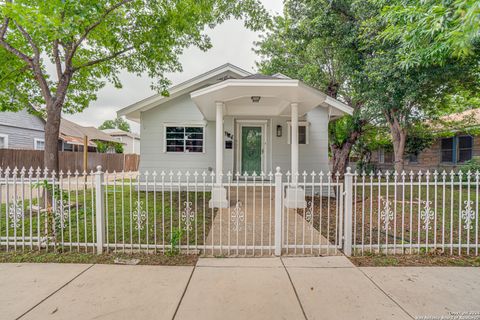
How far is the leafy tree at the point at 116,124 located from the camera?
74.5 metres

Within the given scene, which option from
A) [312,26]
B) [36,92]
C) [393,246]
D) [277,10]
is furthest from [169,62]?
[277,10]

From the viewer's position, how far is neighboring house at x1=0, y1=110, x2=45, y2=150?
14.6m

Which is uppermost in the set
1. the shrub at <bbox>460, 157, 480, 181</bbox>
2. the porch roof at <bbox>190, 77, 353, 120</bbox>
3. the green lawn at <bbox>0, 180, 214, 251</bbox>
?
the porch roof at <bbox>190, 77, 353, 120</bbox>

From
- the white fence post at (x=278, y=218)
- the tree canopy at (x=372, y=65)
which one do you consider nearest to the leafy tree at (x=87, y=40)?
the tree canopy at (x=372, y=65)

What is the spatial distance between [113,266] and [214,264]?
1427mm

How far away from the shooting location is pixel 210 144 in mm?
9961

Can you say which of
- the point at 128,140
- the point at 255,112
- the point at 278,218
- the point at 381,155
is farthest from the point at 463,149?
the point at 128,140

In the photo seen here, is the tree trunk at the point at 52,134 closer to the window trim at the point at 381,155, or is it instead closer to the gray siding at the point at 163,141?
the gray siding at the point at 163,141

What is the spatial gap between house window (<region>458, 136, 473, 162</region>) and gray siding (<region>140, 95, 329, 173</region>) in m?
11.0

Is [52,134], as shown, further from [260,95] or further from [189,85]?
[260,95]

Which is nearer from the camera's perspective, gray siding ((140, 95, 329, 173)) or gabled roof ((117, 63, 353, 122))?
gabled roof ((117, 63, 353, 122))

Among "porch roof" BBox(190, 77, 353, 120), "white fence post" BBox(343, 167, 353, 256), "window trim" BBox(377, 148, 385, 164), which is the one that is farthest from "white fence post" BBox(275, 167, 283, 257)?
"window trim" BBox(377, 148, 385, 164)

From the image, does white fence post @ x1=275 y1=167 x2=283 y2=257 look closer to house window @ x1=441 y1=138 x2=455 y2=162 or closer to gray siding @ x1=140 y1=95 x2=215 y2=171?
gray siding @ x1=140 y1=95 x2=215 y2=171

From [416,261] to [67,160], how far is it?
724 inches
